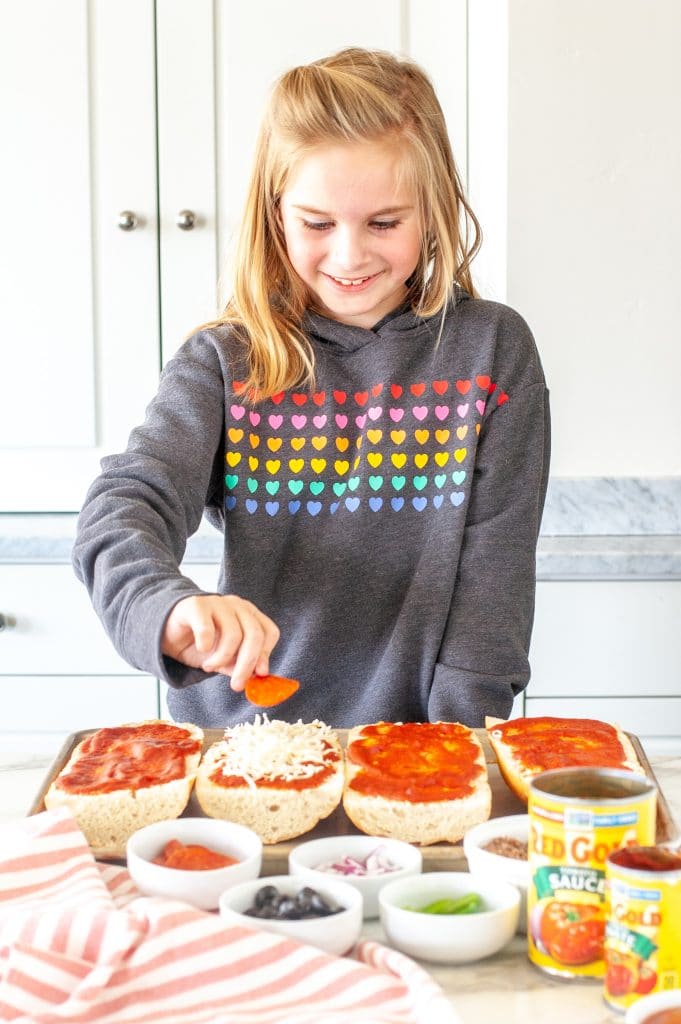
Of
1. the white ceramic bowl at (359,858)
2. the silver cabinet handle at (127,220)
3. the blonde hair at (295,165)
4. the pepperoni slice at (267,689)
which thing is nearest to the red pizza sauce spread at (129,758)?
the pepperoni slice at (267,689)

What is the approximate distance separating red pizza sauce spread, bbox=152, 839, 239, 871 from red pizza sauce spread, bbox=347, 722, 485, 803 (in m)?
Answer: 0.18

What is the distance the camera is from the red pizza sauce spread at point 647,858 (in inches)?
28.9

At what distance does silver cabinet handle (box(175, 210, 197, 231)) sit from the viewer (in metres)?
2.52

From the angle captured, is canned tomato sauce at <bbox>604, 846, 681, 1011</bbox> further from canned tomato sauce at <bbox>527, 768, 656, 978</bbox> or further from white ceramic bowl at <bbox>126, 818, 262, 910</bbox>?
white ceramic bowl at <bbox>126, 818, 262, 910</bbox>

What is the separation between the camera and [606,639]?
223 centimetres

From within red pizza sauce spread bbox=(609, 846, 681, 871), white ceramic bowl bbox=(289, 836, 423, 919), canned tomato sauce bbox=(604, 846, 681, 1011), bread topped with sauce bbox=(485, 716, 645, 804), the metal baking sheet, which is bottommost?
the metal baking sheet

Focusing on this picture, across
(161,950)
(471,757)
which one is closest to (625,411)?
(471,757)

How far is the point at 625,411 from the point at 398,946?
1684 millimetres

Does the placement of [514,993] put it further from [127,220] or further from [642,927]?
[127,220]

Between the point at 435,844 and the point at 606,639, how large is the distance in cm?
125

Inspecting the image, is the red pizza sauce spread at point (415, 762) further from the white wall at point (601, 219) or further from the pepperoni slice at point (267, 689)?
the white wall at point (601, 219)

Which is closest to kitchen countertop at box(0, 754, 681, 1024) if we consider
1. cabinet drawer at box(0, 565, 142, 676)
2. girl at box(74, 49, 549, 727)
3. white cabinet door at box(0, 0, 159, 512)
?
girl at box(74, 49, 549, 727)

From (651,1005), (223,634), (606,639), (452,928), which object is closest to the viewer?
(651,1005)

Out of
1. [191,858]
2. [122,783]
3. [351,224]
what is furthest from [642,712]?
[191,858]
